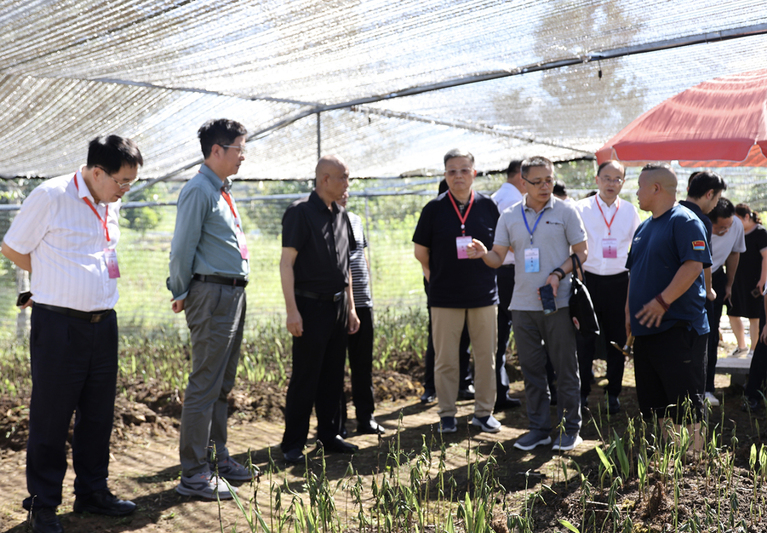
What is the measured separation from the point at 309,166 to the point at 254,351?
311cm

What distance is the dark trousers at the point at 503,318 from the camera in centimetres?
559

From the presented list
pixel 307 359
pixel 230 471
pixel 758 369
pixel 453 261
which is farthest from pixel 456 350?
pixel 758 369

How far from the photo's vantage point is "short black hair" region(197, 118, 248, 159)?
12.4ft

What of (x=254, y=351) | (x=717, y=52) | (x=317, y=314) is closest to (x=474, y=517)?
(x=317, y=314)

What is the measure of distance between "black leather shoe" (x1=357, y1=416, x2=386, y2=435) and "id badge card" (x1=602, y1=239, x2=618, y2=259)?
223 centimetres

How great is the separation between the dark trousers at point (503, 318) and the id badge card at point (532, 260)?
1175mm

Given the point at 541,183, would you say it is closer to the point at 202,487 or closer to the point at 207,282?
the point at 207,282

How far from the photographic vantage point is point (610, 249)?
207 inches

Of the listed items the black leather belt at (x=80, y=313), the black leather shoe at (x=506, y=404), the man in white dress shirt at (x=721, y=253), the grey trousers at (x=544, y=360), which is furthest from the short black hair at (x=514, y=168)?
the black leather belt at (x=80, y=313)

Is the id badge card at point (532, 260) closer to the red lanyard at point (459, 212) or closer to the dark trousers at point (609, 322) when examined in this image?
the red lanyard at point (459, 212)

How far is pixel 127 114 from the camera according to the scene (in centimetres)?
627

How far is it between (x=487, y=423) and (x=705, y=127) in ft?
9.55

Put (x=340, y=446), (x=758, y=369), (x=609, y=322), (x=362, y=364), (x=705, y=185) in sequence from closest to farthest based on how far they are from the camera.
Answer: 1. (x=705, y=185)
2. (x=340, y=446)
3. (x=758, y=369)
4. (x=362, y=364)
5. (x=609, y=322)

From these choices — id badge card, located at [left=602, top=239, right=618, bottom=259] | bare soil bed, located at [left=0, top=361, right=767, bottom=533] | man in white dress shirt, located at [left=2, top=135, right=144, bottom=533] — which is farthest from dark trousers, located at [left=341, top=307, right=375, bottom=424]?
man in white dress shirt, located at [left=2, top=135, right=144, bottom=533]
